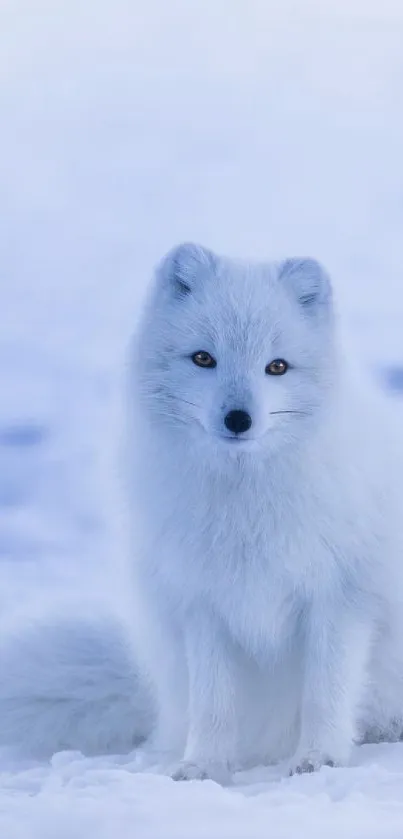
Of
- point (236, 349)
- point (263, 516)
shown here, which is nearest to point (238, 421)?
point (236, 349)

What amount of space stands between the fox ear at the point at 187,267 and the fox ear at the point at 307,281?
5.1 inches

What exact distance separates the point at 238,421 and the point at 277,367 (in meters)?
0.15

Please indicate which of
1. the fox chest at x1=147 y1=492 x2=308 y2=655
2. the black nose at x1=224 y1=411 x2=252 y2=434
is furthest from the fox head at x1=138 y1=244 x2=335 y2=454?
the fox chest at x1=147 y1=492 x2=308 y2=655

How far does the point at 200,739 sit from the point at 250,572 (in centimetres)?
33

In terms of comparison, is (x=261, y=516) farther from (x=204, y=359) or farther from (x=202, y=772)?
(x=202, y=772)

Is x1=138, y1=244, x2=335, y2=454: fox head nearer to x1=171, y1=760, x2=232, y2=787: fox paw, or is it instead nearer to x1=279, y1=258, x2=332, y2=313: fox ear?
x1=279, y1=258, x2=332, y2=313: fox ear

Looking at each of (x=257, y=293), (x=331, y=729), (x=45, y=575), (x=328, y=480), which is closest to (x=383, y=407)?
(x=328, y=480)

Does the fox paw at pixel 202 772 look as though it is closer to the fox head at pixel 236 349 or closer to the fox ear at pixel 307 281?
the fox head at pixel 236 349

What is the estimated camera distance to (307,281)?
1986 millimetres

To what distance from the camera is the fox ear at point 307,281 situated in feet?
6.49

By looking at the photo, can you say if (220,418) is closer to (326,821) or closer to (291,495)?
(291,495)

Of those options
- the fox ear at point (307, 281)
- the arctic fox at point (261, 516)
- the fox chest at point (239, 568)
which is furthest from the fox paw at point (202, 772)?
the fox ear at point (307, 281)

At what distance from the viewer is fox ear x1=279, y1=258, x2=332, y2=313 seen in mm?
1979

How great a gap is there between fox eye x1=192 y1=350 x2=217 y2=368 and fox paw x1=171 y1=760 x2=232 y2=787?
0.70 meters
